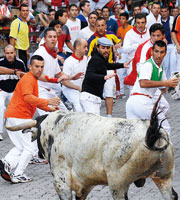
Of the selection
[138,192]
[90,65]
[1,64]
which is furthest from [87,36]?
[138,192]

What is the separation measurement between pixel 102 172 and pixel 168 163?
619mm

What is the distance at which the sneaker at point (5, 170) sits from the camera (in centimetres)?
754

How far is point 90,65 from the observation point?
8586mm

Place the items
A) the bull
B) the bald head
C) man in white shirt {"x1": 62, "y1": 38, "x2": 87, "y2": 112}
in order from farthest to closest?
man in white shirt {"x1": 62, "y1": 38, "x2": 87, "y2": 112} < the bald head < the bull

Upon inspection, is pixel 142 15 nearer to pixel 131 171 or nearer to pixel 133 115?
pixel 133 115

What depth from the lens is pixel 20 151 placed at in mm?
7824

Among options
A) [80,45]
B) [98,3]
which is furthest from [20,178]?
[98,3]

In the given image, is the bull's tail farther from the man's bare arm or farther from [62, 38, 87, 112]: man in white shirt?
[62, 38, 87, 112]: man in white shirt

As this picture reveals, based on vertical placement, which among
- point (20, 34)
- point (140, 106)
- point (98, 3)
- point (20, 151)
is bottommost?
point (20, 151)

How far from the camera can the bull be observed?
4.66 m

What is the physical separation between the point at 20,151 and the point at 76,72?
2888 mm

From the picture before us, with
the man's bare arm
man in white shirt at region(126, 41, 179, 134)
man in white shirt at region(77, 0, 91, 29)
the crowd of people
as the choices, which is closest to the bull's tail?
the crowd of people

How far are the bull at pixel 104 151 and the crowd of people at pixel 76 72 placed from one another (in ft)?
1.31

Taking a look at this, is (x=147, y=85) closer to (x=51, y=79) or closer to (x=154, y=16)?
(x=51, y=79)
